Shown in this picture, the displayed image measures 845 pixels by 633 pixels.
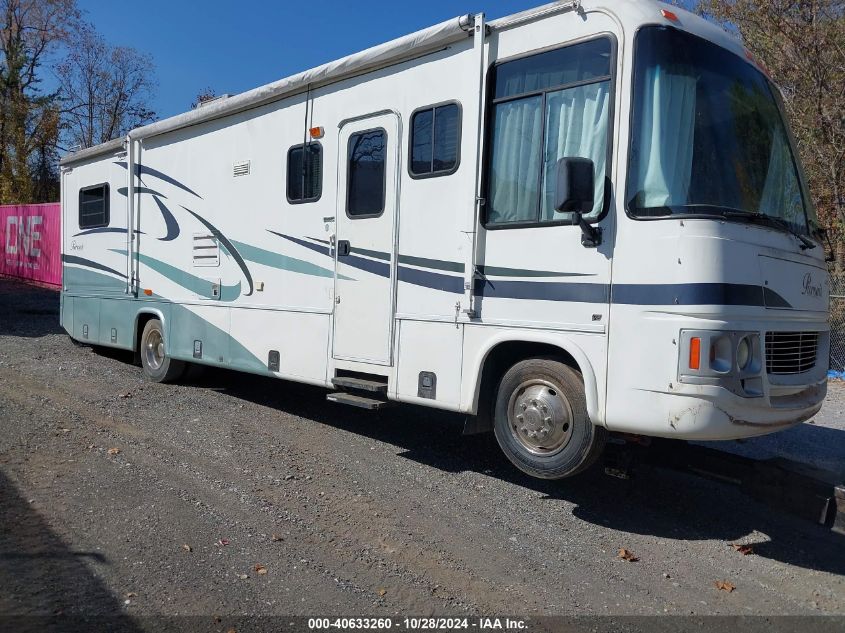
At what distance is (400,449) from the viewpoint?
20.8ft

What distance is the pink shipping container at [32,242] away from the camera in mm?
20328

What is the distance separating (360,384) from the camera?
593 centimetres

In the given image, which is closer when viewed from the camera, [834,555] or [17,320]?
[834,555]

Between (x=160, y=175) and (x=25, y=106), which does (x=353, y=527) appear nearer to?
(x=160, y=175)

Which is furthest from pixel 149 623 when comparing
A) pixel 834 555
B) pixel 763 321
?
pixel 834 555

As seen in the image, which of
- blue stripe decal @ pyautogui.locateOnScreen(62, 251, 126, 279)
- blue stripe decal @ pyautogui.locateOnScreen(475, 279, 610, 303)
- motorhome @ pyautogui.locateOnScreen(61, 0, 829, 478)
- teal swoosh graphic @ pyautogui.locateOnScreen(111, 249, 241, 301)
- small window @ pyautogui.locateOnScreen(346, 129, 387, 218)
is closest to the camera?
motorhome @ pyautogui.locateOnScreen(61, 0, 829, 478)

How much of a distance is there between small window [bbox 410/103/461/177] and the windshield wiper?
6.59ft

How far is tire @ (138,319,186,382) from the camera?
8.69 m

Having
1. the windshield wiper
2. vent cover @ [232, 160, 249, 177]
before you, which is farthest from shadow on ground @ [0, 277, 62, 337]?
the windshield wiper

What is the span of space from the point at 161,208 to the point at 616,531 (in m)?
6.63

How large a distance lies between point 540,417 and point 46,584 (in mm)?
→ 3033

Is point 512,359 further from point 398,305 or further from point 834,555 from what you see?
point 834,555

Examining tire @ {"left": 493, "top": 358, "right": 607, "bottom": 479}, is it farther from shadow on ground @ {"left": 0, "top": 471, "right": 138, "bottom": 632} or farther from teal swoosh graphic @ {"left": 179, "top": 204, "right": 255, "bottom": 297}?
teal swoosh graphic @ {"left": 179, "top": 204, "right": 255, "bottom": 297}

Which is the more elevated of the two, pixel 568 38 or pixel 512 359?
pixel 568 38
